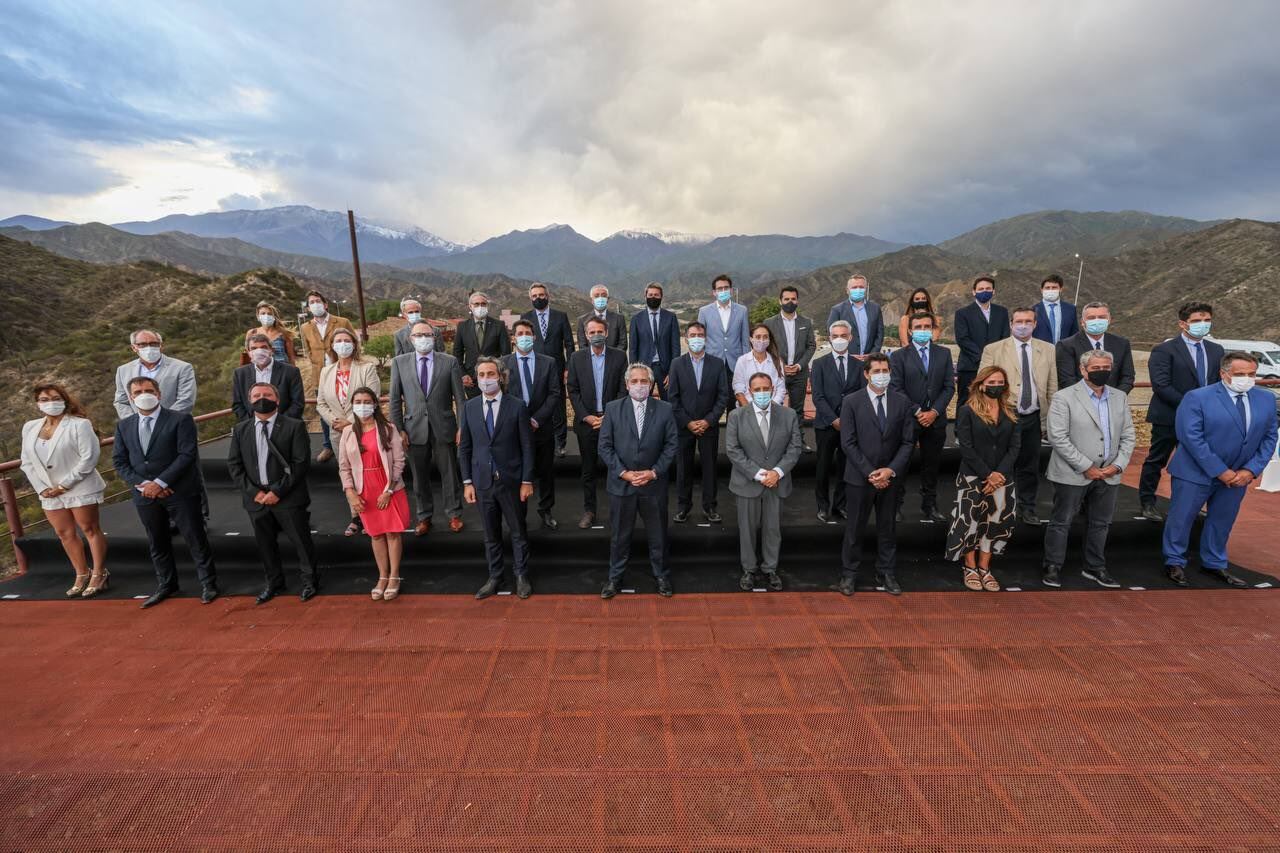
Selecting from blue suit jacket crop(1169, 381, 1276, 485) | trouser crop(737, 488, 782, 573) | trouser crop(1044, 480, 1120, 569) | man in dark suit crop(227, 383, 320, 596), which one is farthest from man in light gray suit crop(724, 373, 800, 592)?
man in dark suit crop(227, 383, 320, 596)

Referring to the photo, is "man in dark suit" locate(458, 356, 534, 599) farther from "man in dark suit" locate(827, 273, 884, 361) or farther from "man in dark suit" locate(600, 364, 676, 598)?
"man in dark suit" locate(827, 273, 884, 361)

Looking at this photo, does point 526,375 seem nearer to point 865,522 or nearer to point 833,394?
point 833,394

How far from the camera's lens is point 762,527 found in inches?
185

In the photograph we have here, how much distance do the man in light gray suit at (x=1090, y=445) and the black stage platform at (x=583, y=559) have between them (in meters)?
0.43

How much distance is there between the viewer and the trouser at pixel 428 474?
5.17m

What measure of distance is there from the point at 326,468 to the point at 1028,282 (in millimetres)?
74096

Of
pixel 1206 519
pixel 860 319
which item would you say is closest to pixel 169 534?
pixel 860 319

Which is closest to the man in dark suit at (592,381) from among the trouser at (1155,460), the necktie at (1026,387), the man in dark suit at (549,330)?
the man in dark suit at (549,330)

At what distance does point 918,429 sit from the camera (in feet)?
16.9

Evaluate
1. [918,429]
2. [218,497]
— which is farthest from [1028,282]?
[218,497]

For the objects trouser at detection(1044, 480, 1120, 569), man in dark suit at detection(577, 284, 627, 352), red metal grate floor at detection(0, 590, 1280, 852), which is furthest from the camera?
man in dark suit at detection(577, 284, 627, 352)

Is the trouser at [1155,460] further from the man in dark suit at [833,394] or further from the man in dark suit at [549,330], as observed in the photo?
the man in dark suit at [549,330]

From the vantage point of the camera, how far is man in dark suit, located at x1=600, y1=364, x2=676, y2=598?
443cm

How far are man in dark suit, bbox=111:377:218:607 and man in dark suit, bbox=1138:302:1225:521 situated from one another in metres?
8.36
